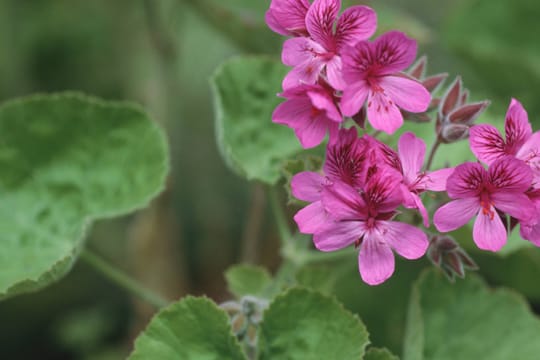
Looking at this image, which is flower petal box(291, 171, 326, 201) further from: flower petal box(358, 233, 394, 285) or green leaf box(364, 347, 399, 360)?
green leaf box(364, 347, 399, 360)

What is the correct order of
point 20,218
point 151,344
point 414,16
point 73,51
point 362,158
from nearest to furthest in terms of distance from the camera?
1. point 362,158
2. point 151,344
3. point 20,218
4. point 73,51
5. point 414,16

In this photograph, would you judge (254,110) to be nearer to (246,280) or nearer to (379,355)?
(246,280)

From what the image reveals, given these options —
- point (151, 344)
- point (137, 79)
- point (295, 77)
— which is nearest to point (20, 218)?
point (151, 344)

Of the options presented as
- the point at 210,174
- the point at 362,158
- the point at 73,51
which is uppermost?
the point at 362,158

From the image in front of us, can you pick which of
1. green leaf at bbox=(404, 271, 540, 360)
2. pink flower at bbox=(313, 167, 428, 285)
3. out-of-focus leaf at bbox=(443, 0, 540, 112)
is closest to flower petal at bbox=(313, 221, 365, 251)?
pink flower at bbox=(313, 167, 428, 285)

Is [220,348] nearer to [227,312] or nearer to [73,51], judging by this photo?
[227,312]
